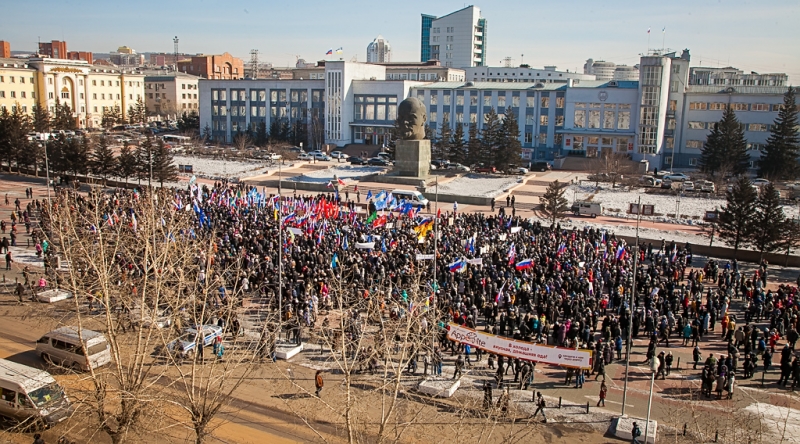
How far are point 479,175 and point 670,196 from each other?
16.1 meters

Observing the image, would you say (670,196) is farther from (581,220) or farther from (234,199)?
(234,199)

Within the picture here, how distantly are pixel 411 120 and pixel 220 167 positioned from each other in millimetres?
20862

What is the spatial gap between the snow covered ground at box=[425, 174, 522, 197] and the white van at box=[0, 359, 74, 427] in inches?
1354

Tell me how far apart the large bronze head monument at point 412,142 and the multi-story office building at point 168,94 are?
69.9m

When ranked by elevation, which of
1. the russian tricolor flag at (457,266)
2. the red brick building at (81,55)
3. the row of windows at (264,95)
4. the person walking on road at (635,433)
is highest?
the red brick building at (81,55)

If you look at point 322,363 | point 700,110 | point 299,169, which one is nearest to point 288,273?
point 322,363

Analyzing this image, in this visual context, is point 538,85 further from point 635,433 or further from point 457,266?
point 635,433

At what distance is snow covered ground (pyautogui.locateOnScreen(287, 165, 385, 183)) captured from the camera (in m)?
50.6

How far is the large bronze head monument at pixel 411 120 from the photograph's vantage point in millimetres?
49625

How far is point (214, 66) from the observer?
417ft

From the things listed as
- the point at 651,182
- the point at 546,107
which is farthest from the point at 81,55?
the point at 651,182

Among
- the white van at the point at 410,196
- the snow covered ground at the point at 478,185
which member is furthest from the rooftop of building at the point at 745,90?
the white van at the point at 410,196

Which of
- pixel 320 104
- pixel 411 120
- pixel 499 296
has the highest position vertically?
pixel 320 104

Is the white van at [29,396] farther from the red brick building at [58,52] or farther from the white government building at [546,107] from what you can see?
the red brick building at [58,52]
